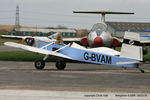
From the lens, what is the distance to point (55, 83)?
13383mm

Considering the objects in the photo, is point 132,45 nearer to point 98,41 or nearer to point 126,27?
point 98,41

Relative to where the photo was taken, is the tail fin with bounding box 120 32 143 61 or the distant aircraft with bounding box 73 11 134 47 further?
the distant aircraft with bounding box 73 11 134 47

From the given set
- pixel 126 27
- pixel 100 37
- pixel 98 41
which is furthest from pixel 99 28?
pixel 126 27

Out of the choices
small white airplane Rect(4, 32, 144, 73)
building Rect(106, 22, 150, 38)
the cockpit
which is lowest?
small white airplane Rect(4, 32, 144, 73)

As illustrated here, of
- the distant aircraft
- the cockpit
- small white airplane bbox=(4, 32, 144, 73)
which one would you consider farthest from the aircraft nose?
small white airplane bbox=(4, 32, 144, 73)

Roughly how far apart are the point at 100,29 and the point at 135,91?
1640 cm

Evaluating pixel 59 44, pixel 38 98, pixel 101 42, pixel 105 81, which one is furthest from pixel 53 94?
pixel 101 42

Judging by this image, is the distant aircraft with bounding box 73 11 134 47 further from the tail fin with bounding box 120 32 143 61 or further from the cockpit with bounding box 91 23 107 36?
the tail fin with bounding box 120 32 143 61

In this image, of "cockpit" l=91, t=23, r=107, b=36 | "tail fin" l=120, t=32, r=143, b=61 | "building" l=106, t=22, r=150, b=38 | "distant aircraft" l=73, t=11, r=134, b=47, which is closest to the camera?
"tail fin" l=120, t=32, r=143, b=61

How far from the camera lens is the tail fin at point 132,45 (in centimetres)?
1549

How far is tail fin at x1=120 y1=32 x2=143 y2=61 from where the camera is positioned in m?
15.5

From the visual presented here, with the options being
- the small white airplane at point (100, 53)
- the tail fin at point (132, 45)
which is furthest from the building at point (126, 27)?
the tail fin at point (132, 45)

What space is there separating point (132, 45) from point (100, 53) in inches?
98.8

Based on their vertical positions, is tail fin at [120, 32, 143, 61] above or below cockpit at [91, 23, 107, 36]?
below
